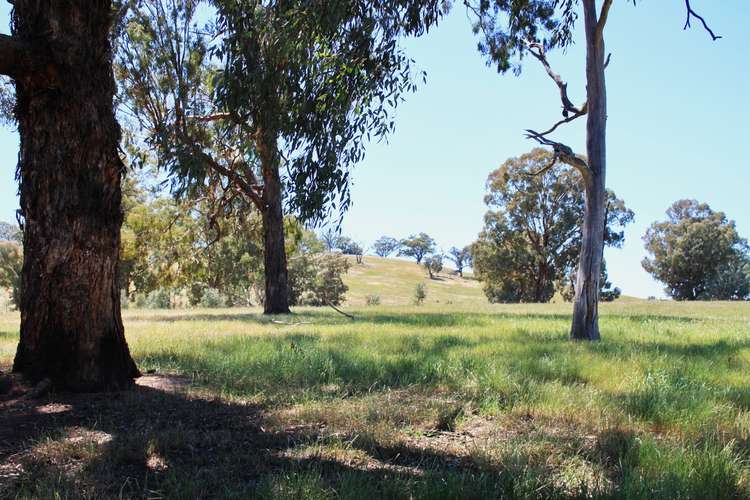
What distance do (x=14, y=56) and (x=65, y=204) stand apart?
1376mm

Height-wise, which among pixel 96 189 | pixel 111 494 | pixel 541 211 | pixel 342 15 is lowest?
pixel 111 494

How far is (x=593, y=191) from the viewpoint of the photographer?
10461mm

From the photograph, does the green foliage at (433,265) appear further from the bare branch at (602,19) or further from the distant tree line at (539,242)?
the bare branch at (602,19)

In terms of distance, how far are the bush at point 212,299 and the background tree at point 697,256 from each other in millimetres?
43794

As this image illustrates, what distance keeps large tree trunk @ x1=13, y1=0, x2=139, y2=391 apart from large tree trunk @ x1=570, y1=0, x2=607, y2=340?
7.96 m

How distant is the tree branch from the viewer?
16.1 feet

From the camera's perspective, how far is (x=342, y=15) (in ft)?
19.0

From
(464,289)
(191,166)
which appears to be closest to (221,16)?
(191,166)

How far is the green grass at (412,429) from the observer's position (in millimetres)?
2947

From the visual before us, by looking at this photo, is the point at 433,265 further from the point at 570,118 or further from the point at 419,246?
the point at 570,118

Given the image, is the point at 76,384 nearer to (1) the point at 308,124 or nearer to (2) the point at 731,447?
(1) the point at 308,124

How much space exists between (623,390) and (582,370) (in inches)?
35.4

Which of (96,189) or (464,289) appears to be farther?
(464,289)

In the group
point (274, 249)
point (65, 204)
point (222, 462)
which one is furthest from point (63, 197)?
point (274, 249)
